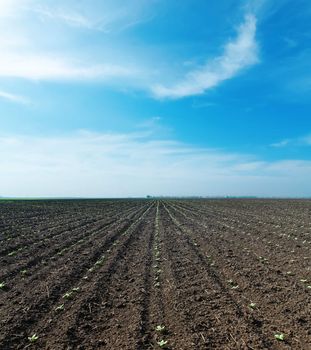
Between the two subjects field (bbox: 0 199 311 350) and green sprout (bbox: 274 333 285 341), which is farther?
field (bbox: 0 199 311 350)

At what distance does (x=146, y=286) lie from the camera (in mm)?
10039

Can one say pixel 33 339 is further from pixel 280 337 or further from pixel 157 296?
pixel 280 337

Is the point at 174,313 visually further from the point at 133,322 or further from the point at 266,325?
the point at 266,325

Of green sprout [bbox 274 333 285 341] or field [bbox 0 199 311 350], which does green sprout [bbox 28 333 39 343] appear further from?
green sprout [bbox 274 333 285 341]

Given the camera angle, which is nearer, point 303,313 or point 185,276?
point 303,313

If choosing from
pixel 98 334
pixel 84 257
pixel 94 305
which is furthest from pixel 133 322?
pixel 84 257

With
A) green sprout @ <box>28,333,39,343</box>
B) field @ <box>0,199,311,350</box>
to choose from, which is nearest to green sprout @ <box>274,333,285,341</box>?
field @ <box>0,199,311,350</box>

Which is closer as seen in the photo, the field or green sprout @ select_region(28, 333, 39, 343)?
green sprout @ select_region(28, 333, 39, 343)

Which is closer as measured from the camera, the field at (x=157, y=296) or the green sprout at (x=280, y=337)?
the green sprout at (x=280, y=337)

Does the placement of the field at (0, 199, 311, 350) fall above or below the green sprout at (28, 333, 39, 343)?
above

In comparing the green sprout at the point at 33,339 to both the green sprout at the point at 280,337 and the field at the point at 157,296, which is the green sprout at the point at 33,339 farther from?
the green sprout at the point at 280,337

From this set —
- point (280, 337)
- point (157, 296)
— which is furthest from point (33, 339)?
point (280, 337)

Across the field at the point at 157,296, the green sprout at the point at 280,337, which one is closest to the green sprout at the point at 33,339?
the field at the point at 157,296

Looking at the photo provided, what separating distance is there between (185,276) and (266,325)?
4.26 meters
